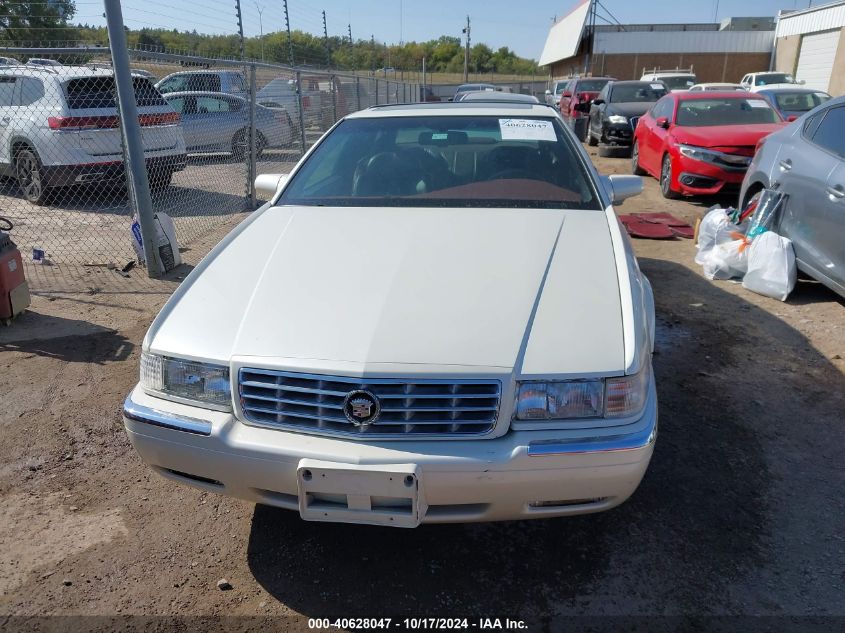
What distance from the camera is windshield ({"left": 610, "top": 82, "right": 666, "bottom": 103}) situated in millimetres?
15234

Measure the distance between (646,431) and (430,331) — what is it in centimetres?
84

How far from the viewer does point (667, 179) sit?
9.39m

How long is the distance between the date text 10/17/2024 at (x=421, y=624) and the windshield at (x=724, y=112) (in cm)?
877

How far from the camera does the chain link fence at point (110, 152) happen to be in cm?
727

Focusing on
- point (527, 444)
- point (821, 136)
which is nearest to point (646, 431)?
point (527, 444)

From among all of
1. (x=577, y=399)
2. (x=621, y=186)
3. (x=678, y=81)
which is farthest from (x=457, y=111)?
(x=678, y=81)

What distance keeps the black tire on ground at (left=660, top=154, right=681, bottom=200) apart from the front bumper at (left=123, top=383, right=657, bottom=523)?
7740mm

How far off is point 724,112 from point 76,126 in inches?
351

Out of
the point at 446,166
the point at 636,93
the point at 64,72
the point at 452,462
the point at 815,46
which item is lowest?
the point at 452,462

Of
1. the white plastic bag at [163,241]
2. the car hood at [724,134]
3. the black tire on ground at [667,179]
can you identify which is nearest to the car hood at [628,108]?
the black tire on ground at [667,179]

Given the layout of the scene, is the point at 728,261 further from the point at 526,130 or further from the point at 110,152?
the point at 110,152

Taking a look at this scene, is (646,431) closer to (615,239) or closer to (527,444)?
(527,444)

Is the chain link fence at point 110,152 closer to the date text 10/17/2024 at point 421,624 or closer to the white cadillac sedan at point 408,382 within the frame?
the white cadillac sedan at point 408,382

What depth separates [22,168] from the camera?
888cm
